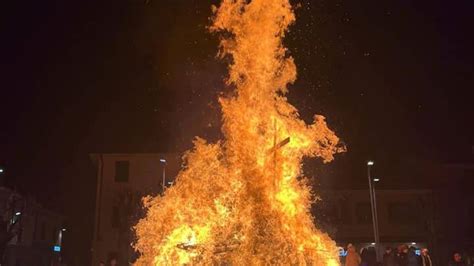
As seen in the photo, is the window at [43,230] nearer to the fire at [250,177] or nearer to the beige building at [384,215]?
the beige building at [384,215]

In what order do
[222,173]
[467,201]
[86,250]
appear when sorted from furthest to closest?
[86,250], [467,201], [222,173]

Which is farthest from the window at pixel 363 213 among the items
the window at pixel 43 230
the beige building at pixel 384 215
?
the window at pixel 43 230

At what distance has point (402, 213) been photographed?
3956 cm

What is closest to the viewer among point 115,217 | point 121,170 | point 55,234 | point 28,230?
point 115,217

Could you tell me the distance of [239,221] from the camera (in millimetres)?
11414

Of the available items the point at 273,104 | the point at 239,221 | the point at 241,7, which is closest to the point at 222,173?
the point at 239,221

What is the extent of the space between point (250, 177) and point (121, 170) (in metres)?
30.6

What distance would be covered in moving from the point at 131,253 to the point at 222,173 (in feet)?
84.1

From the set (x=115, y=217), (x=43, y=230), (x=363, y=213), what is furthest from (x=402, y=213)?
(x=43, y=230)

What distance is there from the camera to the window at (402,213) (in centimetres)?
3934

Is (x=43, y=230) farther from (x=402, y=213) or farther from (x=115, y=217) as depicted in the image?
(x=402, y=213)

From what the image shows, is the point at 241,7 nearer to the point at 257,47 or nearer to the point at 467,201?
the point at 257,47

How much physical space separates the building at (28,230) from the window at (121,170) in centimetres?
796

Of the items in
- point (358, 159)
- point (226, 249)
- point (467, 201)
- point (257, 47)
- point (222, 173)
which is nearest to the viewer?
point (226, 249)
